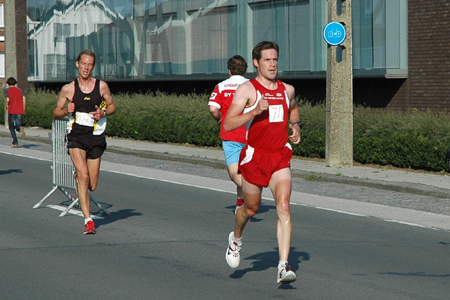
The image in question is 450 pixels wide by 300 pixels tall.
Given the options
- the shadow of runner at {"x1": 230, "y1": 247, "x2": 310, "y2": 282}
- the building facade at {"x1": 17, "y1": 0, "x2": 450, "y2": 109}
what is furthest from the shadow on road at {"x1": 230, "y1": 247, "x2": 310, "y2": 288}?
the building facade at {"x1": 17, "y1": 0, "x2": 450, "y2": 109}

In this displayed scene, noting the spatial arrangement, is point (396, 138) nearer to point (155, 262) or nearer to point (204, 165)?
point (204, 165)

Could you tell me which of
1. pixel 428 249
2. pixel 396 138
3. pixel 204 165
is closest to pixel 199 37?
pixel 204 165

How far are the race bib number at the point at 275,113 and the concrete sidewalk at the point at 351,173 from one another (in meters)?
6.46

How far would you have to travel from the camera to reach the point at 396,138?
50.5 feet

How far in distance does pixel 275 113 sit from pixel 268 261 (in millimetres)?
1683

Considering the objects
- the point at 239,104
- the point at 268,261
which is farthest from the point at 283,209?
the point at 268,261

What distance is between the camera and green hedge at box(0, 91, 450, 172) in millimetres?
15008

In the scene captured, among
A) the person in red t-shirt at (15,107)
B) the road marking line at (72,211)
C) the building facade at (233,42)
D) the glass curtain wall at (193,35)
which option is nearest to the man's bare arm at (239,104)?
the road marking line at (72,211)

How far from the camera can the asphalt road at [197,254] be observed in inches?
241

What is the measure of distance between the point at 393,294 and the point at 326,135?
10.1m

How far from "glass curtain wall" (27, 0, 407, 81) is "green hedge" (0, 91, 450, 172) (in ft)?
5.23

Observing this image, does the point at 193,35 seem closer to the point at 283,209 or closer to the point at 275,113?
the point at 275,113

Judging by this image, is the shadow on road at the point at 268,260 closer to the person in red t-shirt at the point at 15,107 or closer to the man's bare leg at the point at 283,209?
the man's bare leg at the point at 283,209

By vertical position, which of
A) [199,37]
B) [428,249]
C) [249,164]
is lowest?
[428,249]
